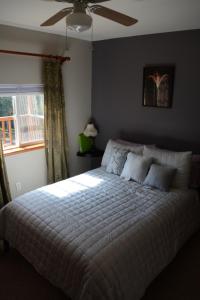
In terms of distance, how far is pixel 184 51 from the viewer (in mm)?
2980

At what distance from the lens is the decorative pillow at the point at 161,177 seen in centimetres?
273

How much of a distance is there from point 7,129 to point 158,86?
6.95ft

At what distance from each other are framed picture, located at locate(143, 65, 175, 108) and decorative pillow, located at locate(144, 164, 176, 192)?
929 millimetres

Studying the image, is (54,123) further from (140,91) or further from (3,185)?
(140,91)

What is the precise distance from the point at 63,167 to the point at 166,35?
2316mm

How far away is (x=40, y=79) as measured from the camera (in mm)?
3281

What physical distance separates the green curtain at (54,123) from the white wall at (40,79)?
118 millimetres

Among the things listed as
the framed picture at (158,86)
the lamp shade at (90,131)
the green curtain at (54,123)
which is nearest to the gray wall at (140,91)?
the framed picture at (158,86)

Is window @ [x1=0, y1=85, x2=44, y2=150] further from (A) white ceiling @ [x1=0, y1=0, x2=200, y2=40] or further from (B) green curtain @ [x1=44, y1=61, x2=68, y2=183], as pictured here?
(A) white ceiling @ [x1=0, y1=0, x2=200, y2=40]

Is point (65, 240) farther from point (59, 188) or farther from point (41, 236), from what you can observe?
point (59, 188)

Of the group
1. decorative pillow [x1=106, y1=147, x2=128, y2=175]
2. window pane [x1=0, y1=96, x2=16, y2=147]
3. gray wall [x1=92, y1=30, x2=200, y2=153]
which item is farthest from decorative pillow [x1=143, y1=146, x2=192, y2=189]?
window pane [x1=0, y1=96, x2=16, y2=147]

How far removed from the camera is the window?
314cm

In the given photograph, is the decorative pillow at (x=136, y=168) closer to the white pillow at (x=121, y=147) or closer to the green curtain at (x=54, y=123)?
the white pillow at (x=121, y=147)

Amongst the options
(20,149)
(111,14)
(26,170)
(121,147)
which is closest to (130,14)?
(111,14)
